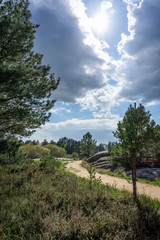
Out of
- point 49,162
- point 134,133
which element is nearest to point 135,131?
point 134,133

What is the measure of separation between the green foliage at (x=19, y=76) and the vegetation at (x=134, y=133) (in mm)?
5669

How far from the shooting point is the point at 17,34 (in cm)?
697

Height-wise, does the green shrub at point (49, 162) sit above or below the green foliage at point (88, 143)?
below

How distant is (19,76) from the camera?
295 inches

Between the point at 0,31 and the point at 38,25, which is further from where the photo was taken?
the point at 38,25

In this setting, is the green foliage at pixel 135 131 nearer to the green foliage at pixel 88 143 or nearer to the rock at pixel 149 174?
the rock at pixel 149 174

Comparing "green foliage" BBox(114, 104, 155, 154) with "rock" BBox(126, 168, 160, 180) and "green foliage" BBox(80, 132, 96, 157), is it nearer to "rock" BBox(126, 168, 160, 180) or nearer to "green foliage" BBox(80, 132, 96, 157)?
"rock" BBox(126, 168, 160, 180)

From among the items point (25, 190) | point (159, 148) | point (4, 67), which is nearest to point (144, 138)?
point (25, 190)

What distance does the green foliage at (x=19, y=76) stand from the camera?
6867 millimetres

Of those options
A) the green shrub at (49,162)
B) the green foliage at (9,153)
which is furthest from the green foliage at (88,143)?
the green foliage at (9,153)

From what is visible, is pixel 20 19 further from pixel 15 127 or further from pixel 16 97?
pixel 15 127

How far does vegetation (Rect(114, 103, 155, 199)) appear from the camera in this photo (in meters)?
6.12

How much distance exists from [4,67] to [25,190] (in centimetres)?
660

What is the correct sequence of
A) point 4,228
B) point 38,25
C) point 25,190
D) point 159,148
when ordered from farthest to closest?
point 159,148 < point 38,25 < point 25,190 < point 4,228
